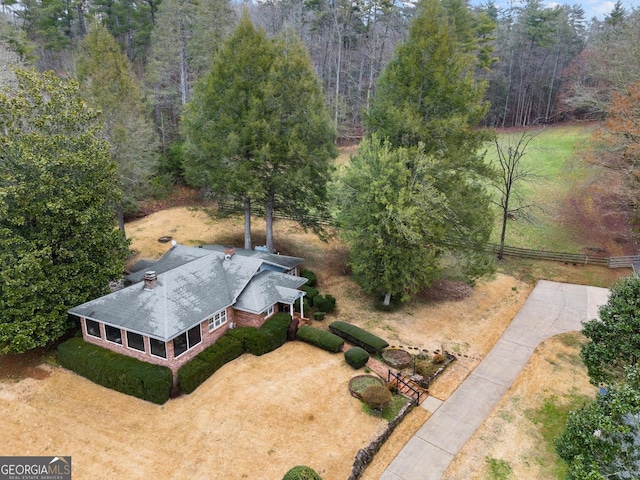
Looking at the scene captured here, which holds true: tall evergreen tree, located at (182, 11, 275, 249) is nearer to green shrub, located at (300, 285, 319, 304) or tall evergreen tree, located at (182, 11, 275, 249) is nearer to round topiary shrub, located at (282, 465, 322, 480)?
green shrub, located at (300, 285, 319, 304)

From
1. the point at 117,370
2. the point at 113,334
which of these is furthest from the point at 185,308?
the point at 117,370

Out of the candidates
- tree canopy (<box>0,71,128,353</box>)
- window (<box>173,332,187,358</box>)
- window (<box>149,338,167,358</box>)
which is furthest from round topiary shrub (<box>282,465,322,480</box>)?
tree canopy (<box>0,71,128,353</box>)

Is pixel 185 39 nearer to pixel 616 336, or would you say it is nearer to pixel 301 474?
pixel 301 474

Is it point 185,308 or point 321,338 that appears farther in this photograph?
point 321,338

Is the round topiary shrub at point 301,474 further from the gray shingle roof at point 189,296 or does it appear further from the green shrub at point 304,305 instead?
the green shrub at point 304,305

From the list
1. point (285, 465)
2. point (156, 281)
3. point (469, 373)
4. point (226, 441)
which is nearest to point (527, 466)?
point (469, 373)

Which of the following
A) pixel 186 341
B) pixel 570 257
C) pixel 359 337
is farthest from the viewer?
pixel 570 257
